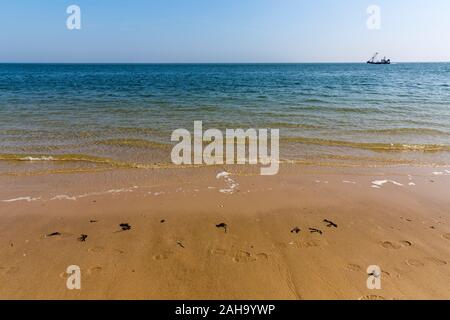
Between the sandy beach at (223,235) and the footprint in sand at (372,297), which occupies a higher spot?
the sandy beach at (223,235)

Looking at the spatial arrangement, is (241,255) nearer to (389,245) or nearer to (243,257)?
(243,257)

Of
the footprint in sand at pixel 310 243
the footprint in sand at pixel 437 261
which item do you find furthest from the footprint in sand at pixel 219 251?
the footprint in sand at pixel 437 261

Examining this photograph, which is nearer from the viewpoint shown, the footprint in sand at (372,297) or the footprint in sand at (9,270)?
the footprint in sand at (372,297)

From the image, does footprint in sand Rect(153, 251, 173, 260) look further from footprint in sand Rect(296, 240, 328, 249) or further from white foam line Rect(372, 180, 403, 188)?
white foam line Rect(372, 180, 403, 188)

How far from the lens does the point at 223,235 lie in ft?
16.8

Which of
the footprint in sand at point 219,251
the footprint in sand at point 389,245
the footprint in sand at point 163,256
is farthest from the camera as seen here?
the footprint in sand at point 389,245

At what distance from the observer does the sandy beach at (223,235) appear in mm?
3908

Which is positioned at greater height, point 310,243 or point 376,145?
point 376,145

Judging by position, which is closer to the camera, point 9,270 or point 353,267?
point 9,270

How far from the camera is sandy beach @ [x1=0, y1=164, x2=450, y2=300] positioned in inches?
154

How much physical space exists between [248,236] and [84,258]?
8.05ft

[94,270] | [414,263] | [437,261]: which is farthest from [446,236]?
[94,270]

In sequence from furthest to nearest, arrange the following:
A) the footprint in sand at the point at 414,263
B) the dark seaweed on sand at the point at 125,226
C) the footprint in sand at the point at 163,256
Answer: the dark seaweed on sand at the point at 125,226
the footprint in sand at the point at 163,256
the footprint in sand at the point at 414,263

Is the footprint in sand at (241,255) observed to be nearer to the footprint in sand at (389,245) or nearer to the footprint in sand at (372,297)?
the footprint in sand at (372,297)
